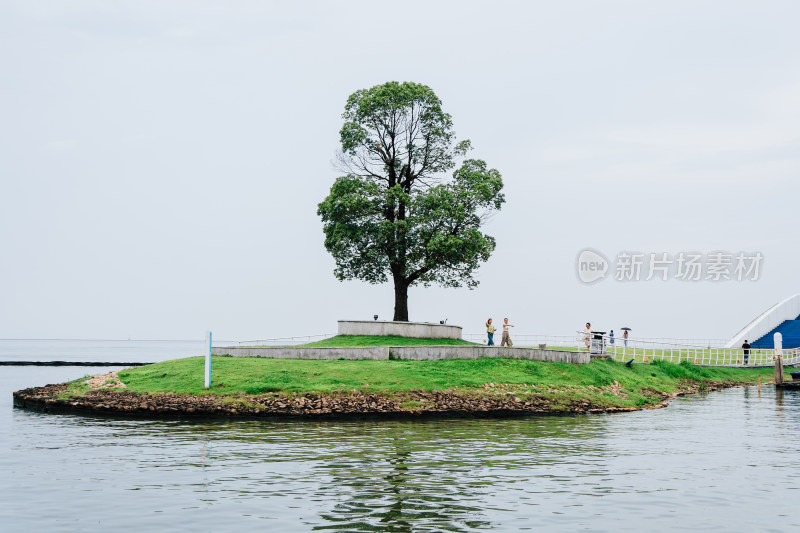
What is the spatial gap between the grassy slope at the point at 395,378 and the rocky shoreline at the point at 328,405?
2.11ft

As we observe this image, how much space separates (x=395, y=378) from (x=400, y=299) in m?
19.2

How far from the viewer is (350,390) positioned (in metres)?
36.5

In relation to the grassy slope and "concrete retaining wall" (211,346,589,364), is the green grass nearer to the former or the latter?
"concrete retaining wall" (211,346,589,364)

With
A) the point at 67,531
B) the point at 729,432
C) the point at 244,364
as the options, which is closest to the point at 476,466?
the point at 67,531

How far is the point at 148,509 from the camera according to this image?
53.7 feet

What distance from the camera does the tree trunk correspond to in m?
57.4

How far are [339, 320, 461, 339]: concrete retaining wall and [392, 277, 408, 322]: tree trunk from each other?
4821 millimetres

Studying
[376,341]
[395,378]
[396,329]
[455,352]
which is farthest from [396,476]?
[396,329]

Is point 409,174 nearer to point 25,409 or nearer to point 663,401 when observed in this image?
point 663,401

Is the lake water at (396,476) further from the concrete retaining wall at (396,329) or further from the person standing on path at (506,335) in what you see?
the concrete retaining wall at (396,329)

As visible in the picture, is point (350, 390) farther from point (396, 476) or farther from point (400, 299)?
point (400, 299)

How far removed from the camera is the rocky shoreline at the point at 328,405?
1367 inches

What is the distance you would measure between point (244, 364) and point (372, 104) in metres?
24.3

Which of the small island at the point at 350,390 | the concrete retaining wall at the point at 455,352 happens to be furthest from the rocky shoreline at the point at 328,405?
the concrete retaining wall at the point at 455,352
